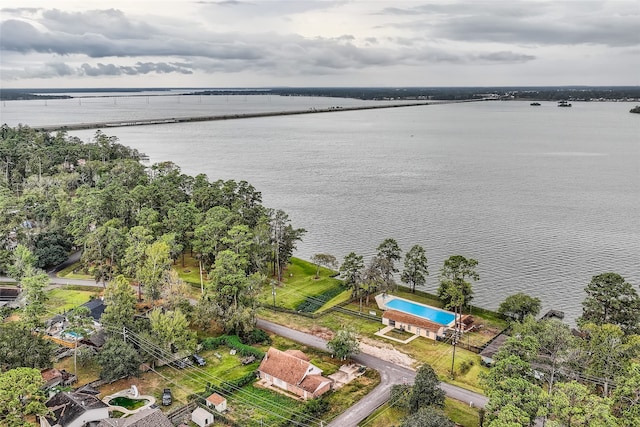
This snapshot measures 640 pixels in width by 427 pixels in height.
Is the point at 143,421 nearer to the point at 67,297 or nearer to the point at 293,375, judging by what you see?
the point at 293,375

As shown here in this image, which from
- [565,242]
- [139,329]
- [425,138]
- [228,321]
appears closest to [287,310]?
[228,321]

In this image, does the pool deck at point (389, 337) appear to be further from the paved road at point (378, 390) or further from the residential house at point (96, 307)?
the residential house at point (96, 307)

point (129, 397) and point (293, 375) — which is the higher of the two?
point (293, 375)

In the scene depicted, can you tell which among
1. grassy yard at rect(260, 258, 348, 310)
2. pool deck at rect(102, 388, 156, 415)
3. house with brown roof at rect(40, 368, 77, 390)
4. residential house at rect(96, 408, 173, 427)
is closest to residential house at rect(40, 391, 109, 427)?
residential house at rect(96, 408, 173, 427)

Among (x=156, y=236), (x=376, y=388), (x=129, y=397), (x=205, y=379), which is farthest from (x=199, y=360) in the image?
(x=156, y=236)

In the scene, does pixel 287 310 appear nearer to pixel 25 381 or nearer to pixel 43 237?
pixel 25 381

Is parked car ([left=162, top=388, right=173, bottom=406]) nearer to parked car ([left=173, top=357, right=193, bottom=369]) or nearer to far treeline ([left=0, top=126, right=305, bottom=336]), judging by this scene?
parked car ([left=173, top=357, right=193, bottom=369])

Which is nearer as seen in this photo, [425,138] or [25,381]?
[25,381]

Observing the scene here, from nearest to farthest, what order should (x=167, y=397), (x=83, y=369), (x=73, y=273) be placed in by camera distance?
(x=167, y=397), (x=83, y=369), (x=73, y=273)
